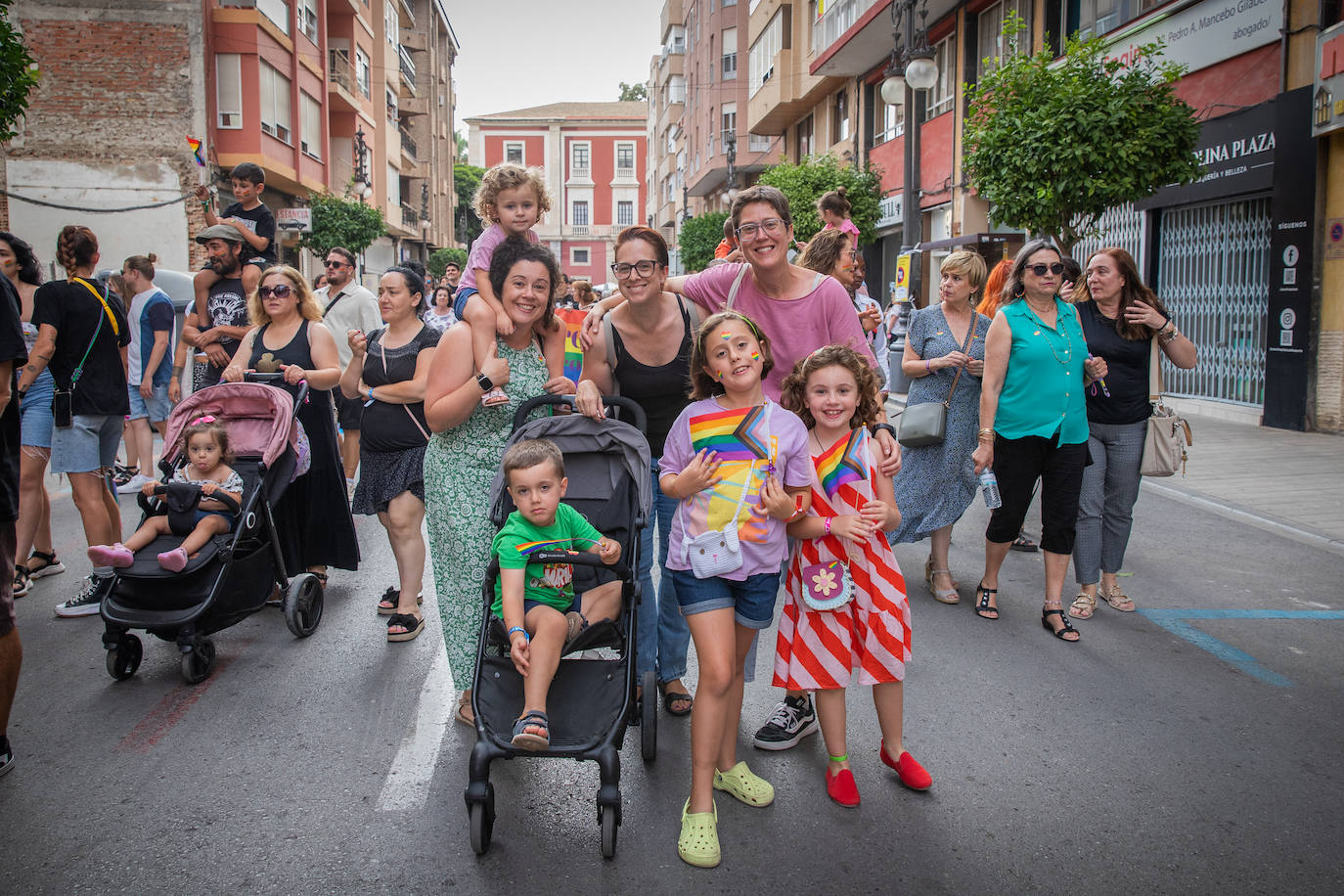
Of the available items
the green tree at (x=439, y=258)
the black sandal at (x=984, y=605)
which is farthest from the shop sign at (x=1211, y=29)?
the green tree at (x=439, y=258)

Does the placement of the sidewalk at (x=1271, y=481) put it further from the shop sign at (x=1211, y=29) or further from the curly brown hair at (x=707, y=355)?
the curly brown hair at (x=707, y=355)

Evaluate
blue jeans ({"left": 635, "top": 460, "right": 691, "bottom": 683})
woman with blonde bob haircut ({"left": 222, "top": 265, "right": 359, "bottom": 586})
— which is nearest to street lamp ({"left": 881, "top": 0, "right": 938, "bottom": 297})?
woman with blonde bob haircut ({"left": 222, "top": 265, "right": 359, "bottom": 586})

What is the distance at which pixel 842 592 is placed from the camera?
357 cm

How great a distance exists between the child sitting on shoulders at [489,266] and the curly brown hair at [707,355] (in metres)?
0.70

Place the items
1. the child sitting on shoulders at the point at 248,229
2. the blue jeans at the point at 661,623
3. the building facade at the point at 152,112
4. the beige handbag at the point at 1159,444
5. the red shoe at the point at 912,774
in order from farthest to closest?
the building facade at the point at 152,112 → the child sitting on shoulders at the point at 248,229 → the beige handbag at the point at 1159,444 → the blue jeans at the point at 661,623 → the red shoe at the point at 912,774

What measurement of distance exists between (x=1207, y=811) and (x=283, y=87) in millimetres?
28206

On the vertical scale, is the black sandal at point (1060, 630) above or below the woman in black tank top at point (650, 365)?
below

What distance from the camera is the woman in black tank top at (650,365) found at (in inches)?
154

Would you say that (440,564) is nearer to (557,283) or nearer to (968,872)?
(557,283)

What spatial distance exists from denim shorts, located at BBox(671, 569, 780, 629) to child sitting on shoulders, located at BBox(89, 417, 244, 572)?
2.60 metres

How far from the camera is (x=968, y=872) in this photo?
9.98 ft

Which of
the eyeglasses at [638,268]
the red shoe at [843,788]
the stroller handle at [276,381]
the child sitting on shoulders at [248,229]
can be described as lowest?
the red shoe at [843,788]

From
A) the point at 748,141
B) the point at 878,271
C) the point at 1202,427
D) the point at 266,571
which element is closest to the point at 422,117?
the point at 748,141

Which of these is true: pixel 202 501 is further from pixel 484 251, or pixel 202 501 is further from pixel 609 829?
pixel 609 829
